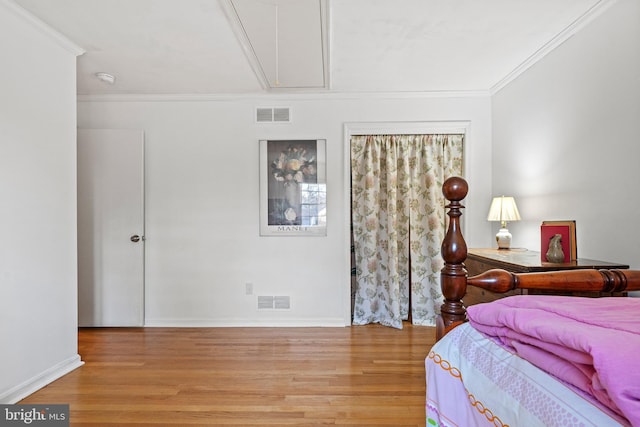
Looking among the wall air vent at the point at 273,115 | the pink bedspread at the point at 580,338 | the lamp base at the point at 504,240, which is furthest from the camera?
the wall air vent at the point at 273,115

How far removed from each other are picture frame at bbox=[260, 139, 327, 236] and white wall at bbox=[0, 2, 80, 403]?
1.61m

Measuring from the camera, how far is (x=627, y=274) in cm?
115

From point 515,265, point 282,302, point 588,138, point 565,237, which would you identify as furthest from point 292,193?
point 588,138

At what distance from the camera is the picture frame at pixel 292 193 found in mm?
3572

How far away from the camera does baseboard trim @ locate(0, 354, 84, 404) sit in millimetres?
2076

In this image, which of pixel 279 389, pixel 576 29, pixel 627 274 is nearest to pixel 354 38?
pixel 576 29

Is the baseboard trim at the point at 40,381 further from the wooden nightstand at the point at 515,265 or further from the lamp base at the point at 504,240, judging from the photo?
the lamp base at the point at 504,240

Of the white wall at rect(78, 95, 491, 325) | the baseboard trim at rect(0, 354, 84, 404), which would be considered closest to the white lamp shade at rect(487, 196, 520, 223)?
the white wall at rect(78, 95, 491, 325)

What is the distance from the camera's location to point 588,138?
2.22 m

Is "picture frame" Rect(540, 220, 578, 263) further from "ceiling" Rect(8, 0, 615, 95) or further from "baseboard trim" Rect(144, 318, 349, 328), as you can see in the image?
"baseboard trim" Rect(144, 318, 349, 328)

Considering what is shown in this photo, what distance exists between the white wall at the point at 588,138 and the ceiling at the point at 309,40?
0.19 meters

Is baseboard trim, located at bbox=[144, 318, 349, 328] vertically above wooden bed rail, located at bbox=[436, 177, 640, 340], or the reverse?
wooden bed rail, located at bbox=[436, 177, 640, 340]

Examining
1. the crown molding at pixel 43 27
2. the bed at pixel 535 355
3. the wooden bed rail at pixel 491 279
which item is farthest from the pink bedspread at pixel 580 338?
the crown molding at pixel 43 27

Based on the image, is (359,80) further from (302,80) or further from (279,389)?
(279,389)
